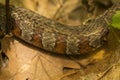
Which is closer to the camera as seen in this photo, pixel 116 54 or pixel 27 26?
pixel 116 54

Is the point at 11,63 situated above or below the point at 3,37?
below

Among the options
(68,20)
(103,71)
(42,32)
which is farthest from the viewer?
(68,20)

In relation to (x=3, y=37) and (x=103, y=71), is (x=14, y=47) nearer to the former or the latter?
(x=3, y=37)

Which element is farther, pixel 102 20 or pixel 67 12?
pixel 67 12

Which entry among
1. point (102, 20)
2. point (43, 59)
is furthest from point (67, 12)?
point (43, 59)

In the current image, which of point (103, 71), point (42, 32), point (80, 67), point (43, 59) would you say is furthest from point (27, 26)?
point (103, 71)

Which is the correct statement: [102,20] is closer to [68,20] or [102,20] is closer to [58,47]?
[58,47]

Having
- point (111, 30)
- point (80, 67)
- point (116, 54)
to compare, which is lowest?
point (80, 67)

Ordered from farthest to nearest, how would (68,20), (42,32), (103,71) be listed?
(68,20) → (42,32) → (103,71)

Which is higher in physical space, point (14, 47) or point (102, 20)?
point (102, 20)
